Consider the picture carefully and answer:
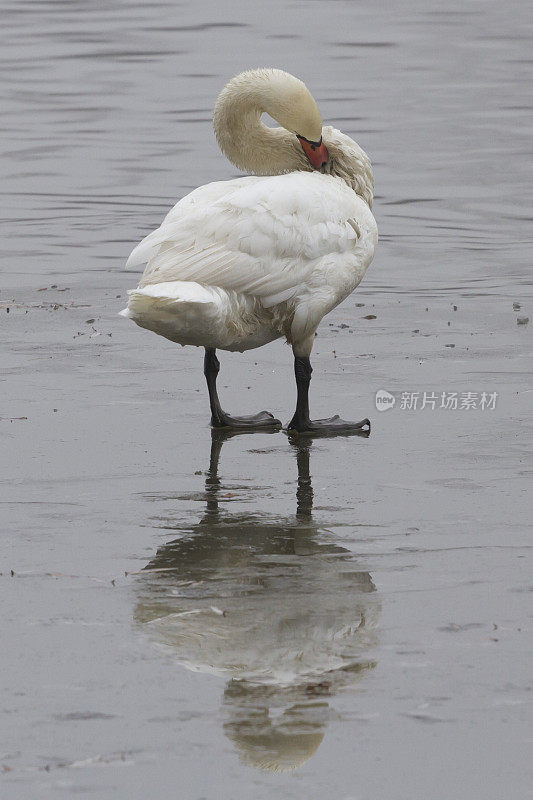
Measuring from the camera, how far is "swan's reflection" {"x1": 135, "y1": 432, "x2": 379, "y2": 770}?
3992 mm

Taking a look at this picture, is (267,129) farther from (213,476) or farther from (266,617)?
(266,617)

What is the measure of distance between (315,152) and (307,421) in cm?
155

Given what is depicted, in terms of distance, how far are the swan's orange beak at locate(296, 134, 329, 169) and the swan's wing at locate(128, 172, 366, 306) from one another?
50 cm

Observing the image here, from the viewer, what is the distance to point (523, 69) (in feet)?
63.0

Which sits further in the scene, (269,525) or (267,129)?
(267,129)

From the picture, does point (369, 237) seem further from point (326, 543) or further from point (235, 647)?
point (235, 647)

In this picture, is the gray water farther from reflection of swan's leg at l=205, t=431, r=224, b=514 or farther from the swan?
the swan

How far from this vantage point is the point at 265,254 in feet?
22.8

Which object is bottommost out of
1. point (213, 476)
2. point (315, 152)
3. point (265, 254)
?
point (213, 476)

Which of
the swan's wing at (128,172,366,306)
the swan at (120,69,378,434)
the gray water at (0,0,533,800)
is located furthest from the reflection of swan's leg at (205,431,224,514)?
the swan's wing at (128,172,366,306)

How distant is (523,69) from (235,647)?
16034 mm

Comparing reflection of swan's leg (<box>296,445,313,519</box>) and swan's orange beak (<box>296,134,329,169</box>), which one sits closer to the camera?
reflection of swan's leg (<box>296,445,313,519</box>)

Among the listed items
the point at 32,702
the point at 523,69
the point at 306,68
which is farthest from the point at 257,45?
the point at 32,702

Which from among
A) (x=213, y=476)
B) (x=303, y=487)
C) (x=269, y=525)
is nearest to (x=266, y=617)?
(x=269, y=525)
